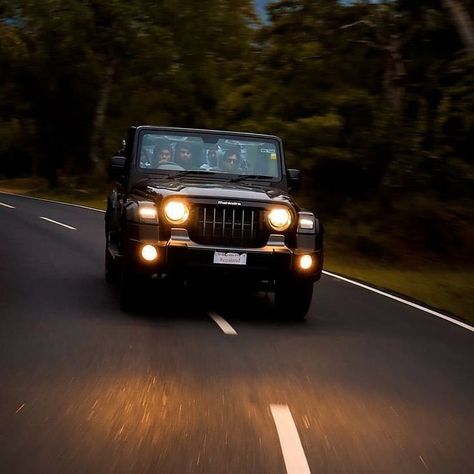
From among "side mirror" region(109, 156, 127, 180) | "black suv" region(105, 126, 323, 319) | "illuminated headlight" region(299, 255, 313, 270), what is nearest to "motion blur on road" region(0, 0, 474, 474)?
"black suv" region(105, 126, 323, 319)

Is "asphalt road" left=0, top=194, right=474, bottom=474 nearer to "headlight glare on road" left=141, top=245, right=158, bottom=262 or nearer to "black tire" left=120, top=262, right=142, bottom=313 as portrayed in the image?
"black tire" left=120, top=262, right=142, bottom=313

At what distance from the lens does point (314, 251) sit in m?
10.2

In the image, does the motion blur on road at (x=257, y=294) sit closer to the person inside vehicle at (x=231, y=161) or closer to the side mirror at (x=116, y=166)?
the side mirror at (x=116, y=166)

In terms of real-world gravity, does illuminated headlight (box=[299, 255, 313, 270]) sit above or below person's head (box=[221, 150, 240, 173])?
below

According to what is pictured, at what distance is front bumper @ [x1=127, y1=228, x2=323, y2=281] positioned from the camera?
32.2 feet

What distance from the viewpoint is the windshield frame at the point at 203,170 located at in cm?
1132

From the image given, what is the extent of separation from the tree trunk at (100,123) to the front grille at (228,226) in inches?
1398

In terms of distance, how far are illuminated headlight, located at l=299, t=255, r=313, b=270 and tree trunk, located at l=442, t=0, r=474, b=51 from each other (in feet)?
40.6

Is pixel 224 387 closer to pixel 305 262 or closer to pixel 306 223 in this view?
pixel 305 262

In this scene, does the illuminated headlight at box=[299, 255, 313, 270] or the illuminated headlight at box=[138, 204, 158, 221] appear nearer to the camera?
the illuminated headlight at box=[138, 204, 158, 221]

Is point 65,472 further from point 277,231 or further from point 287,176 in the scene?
point 287,176

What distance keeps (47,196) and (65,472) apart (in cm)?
3806

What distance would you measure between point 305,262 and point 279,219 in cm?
53

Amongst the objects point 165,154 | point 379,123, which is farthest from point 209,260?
point 379,123
